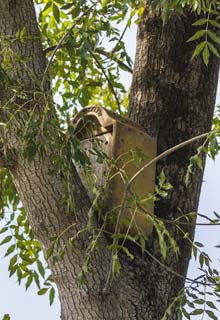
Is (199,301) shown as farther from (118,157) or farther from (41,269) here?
(41,269)

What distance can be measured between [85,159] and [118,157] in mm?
153

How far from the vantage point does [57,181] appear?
7.76 feet

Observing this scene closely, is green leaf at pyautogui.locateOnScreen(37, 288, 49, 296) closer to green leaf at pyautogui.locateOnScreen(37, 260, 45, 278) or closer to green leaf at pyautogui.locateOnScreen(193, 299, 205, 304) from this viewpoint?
green leaf at pyautogui.locateOnScreen(37, 260, 45, 278)

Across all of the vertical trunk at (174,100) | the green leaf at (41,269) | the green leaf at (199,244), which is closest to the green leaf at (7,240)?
the green leaf at (41,269)

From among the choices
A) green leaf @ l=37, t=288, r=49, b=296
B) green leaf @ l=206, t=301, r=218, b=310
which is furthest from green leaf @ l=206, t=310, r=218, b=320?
green leaf @ l=37, t=288, r=49, b=296

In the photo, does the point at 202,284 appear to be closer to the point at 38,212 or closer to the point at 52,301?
the point at 38,212

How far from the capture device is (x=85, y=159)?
88.4 inches

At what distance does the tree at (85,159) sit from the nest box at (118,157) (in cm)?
7

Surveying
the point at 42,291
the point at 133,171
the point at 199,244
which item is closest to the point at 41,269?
the point at 42,291

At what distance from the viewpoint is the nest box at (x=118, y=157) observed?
7.74 feet

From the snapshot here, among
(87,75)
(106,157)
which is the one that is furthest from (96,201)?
(87,75)

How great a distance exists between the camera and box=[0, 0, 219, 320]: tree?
2281mm

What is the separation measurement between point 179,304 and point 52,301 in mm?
630

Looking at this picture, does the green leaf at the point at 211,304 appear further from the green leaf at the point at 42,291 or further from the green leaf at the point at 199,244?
the green leaf at the point at 42,291
